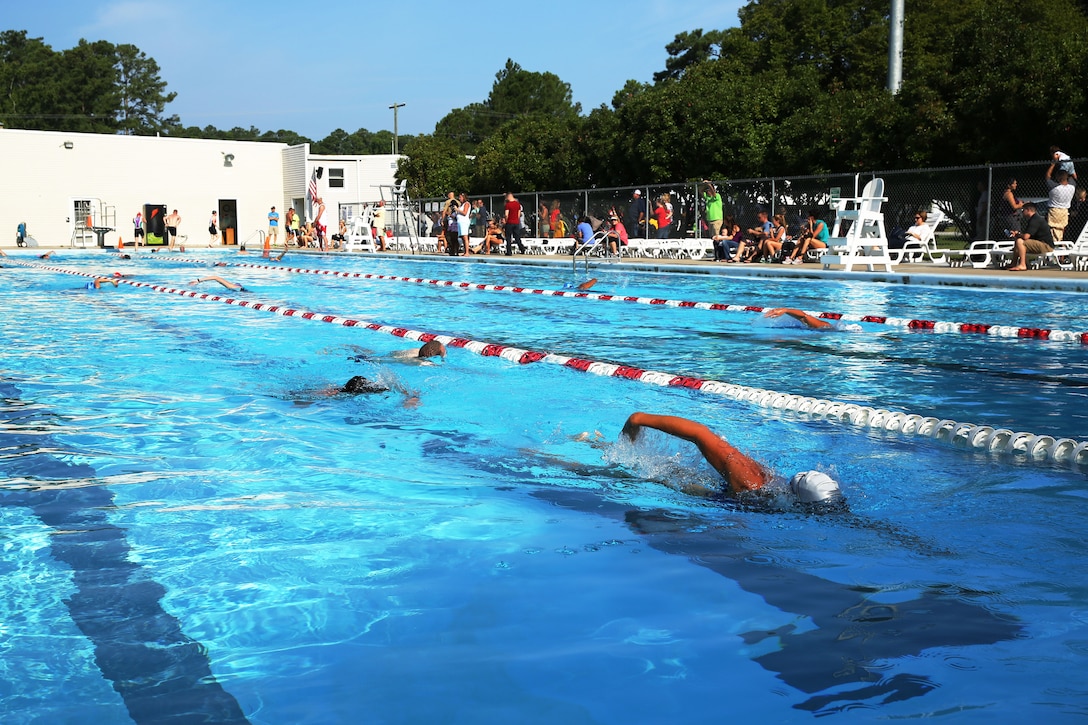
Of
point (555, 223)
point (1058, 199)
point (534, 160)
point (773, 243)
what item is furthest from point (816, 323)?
point (534, 160)

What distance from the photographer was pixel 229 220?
44094mm

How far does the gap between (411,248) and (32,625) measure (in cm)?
2710

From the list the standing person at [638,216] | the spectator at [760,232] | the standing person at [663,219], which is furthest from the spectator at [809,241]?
the standing person at [638,216]

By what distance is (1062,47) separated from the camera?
1770cm

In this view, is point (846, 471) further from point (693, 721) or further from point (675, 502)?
point (693, 721)

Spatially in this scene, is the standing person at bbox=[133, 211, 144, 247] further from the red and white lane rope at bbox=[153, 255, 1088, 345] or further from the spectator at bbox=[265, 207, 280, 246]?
the red and white lane rope at bbox=[153, 255, 1088, 345]

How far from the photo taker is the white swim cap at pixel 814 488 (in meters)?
4.05

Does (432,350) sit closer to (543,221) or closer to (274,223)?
(543,221)

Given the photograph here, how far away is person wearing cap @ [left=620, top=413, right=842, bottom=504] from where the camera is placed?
4.05 meters

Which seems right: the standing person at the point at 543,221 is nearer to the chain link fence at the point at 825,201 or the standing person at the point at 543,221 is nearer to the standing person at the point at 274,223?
the chain link fence at the point at 825,201

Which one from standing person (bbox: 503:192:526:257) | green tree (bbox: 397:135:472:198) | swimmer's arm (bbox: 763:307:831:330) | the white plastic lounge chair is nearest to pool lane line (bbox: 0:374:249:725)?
swimmer's arm (bbox: 763:307:831:330)

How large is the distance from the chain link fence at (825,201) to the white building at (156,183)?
12.6 m

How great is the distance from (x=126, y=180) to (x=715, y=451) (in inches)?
1630

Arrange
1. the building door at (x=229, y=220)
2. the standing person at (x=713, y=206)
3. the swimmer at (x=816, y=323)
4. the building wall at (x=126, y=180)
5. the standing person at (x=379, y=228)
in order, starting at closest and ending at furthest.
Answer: the swimmer at (x=816, y=323)
the standing person at (x=713, y=206)
the standing person at (x=379, y=228)
the building wall at (x=126, y=180)
the building door at (x=229, y=220)
